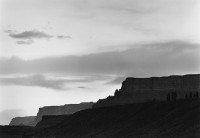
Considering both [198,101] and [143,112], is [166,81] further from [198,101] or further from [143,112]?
[198,101]

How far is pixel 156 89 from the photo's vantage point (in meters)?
188

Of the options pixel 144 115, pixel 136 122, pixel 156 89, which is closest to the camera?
pixel 136 122

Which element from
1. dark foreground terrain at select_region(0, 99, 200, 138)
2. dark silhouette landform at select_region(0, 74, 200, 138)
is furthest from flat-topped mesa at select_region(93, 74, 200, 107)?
dark foreground terrain at select_region(0, 99, 200, 138)

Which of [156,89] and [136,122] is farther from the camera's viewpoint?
[156,89]

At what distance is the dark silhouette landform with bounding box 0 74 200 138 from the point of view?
12962cm

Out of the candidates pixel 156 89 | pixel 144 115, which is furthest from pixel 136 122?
pixel 156 89

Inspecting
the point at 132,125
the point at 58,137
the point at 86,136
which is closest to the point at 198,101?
the point at 132,125

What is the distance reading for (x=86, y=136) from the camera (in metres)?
154

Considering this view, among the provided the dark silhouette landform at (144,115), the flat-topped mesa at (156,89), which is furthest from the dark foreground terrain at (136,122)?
the flat-topped mesa at (156,89)

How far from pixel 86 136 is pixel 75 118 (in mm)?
31993

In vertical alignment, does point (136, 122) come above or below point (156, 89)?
below

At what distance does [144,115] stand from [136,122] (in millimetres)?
3905

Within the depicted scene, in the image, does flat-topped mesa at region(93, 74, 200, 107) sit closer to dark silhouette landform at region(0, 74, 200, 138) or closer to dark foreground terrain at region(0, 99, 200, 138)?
dark silhouette landform at region(0, 74, 200, 138)

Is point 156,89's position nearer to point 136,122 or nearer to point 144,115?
point 144,115
